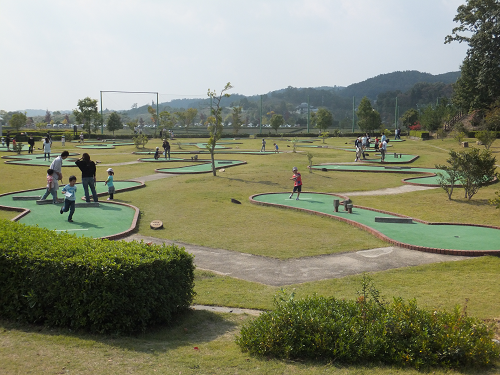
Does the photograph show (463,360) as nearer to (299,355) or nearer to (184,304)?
(299,355)

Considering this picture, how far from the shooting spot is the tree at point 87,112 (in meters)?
57.6

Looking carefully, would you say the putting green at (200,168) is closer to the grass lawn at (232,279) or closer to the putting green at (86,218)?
the grass lawn at (232,279)

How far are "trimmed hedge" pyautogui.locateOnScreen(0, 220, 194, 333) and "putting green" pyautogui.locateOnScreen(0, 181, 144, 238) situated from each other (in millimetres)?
5268

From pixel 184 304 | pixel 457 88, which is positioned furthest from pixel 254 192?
pixel 457 88

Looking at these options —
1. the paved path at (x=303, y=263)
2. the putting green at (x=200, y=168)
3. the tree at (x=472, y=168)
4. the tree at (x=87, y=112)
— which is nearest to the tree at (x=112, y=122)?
the tree at (x=87, y=112)

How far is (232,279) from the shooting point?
29.7 feet

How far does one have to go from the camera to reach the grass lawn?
16.5 feet

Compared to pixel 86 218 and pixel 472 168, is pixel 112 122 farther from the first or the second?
pixel 472 168

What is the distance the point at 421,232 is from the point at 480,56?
42.2 metres

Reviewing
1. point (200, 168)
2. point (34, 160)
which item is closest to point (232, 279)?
point (200, 168)

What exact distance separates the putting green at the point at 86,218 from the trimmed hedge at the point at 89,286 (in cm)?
527

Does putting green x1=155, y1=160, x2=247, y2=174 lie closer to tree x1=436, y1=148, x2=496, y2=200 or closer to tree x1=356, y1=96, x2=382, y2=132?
tree x1=436, y1=148, x2=496, y2=200

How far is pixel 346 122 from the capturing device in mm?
96688

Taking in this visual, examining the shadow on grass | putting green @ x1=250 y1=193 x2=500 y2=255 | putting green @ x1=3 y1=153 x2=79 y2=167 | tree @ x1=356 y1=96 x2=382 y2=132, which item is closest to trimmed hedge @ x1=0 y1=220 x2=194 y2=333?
the shadow on grass
